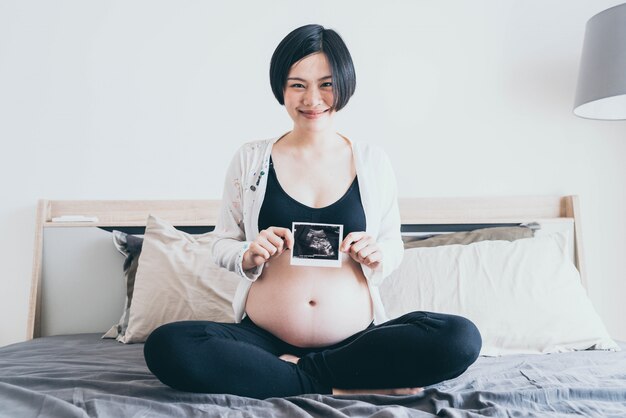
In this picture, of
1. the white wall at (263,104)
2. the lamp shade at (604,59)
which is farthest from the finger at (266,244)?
the lamp shade at (604,59)

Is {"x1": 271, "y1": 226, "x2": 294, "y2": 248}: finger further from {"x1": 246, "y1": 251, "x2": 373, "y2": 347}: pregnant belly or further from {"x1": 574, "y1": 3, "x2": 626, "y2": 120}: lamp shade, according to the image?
{"x1": 574, "y1": 3, "x2": 626, "y2": 120}: lamp shade

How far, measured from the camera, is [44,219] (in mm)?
2088

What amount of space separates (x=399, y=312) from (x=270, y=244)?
0.58 meters

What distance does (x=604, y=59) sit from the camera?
1.92 m

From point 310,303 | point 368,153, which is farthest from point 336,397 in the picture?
point 368,153

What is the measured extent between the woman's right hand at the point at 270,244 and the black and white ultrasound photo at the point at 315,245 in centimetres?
2

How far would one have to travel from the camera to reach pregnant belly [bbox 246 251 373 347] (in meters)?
1.31

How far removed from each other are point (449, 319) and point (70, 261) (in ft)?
4.72

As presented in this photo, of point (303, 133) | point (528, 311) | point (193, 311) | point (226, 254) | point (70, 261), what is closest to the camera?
point (226, 254)

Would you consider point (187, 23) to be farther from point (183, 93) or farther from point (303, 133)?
point (303, 133)

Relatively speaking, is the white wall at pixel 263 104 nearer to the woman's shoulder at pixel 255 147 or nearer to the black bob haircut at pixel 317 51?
the woman's shoulder at pixel 255 147

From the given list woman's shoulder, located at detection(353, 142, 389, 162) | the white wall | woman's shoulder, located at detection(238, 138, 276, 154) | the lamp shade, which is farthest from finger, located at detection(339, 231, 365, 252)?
the lamp shade

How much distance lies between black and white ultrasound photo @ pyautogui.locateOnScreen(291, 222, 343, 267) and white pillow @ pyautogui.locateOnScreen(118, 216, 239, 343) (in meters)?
0.51

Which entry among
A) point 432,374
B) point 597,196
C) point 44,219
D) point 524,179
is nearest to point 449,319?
point 432,374
